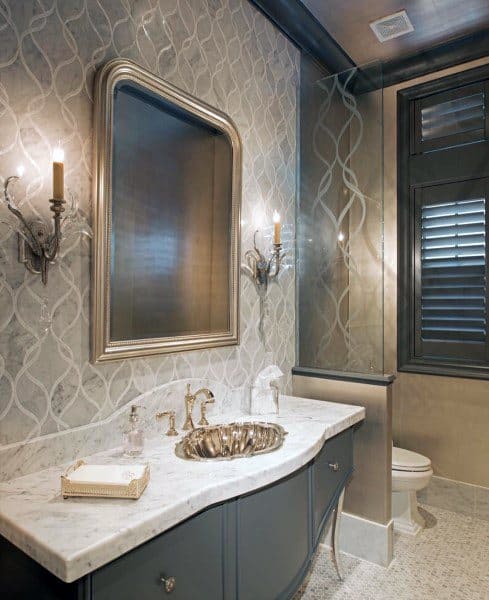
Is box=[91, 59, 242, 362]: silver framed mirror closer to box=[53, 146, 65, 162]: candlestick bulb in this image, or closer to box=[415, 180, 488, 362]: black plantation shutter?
box=[53, 146, 65, 162]: candlestick bulb

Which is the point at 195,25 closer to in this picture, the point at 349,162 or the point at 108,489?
the point at 349,162

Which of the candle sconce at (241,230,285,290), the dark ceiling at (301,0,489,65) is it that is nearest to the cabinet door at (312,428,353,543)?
the candle sconce at (241,230,285,290)

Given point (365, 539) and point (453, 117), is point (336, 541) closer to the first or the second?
point (365, 539)

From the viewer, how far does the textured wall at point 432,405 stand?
9.22ft

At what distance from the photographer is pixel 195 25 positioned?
1958 mm

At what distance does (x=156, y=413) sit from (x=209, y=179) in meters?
1.05

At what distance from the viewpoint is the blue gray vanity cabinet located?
3.28 ft

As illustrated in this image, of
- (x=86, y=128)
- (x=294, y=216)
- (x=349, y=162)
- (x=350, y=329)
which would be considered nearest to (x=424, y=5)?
(x=349, y=162)

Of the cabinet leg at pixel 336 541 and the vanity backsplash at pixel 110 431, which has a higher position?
the vanity backsplash at pixel 110 431

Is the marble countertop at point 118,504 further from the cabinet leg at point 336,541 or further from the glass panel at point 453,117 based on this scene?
the glass panel at point 453,117

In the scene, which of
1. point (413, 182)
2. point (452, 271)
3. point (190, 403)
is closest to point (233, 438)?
point (190, 403)

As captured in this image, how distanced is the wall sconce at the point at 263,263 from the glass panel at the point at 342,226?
0.97 ft

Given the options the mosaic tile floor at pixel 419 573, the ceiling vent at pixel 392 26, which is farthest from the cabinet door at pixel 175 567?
the ceiling vent at pixel 392 26

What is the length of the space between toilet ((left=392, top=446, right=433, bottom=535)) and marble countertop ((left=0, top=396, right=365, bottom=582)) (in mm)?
1146
